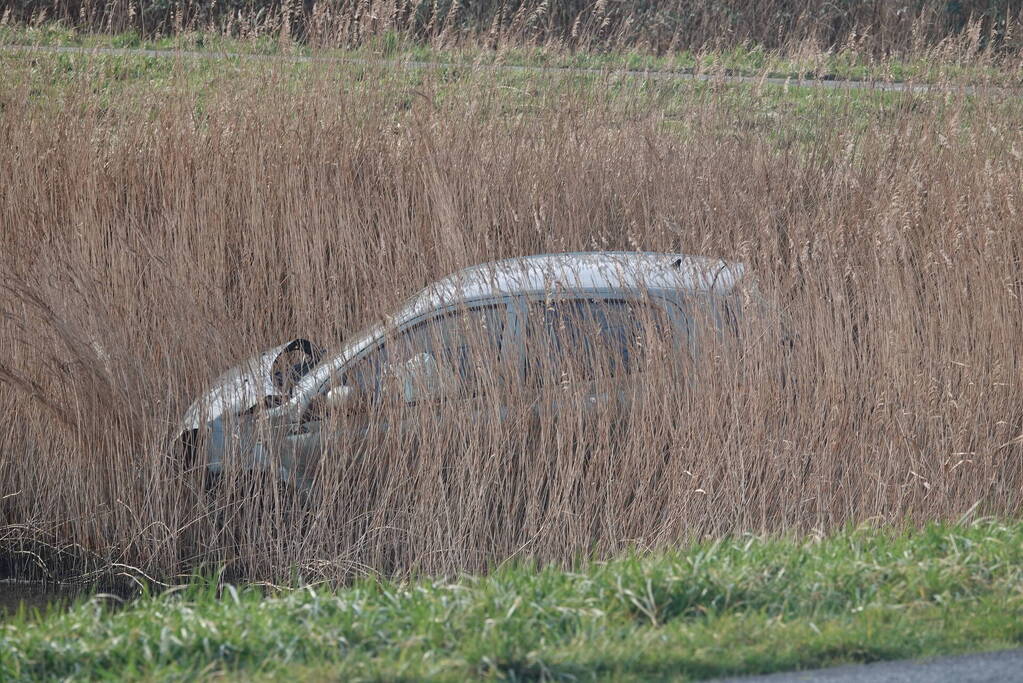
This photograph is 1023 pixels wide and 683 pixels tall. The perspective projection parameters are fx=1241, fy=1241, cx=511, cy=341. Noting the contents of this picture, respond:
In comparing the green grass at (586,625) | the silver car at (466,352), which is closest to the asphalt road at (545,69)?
the silver car at (466,352)

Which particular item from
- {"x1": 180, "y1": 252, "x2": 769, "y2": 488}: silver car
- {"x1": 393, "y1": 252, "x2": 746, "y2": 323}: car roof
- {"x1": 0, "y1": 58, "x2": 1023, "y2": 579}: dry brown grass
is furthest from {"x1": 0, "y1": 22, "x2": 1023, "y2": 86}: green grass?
{"x1": 180, "y1": 252, "x2": 769, "y2": 488}: silver car

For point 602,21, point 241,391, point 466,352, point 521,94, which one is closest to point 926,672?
point 466,352

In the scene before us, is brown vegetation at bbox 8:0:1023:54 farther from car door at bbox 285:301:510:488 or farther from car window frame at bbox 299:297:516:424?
car door at bbox 285:301:510:488

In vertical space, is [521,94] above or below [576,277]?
above

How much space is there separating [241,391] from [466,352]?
47.7 inches

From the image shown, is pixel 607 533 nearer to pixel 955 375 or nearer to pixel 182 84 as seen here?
pixel 955 375

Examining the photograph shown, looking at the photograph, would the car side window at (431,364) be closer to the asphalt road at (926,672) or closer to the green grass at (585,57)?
the asphalt road at (926,672)

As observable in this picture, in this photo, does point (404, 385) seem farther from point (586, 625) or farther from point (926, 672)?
point (926, 672)

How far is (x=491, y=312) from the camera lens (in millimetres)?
6477

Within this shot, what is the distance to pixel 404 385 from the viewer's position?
6270mm

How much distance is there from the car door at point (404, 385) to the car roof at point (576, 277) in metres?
0.19

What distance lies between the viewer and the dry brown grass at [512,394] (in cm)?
614

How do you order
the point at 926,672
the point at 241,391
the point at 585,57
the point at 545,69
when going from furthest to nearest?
the point at 585,57
the point at 545,69
the point at 241,391
the point at 926,672

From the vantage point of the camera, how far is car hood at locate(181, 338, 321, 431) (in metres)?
6.44
